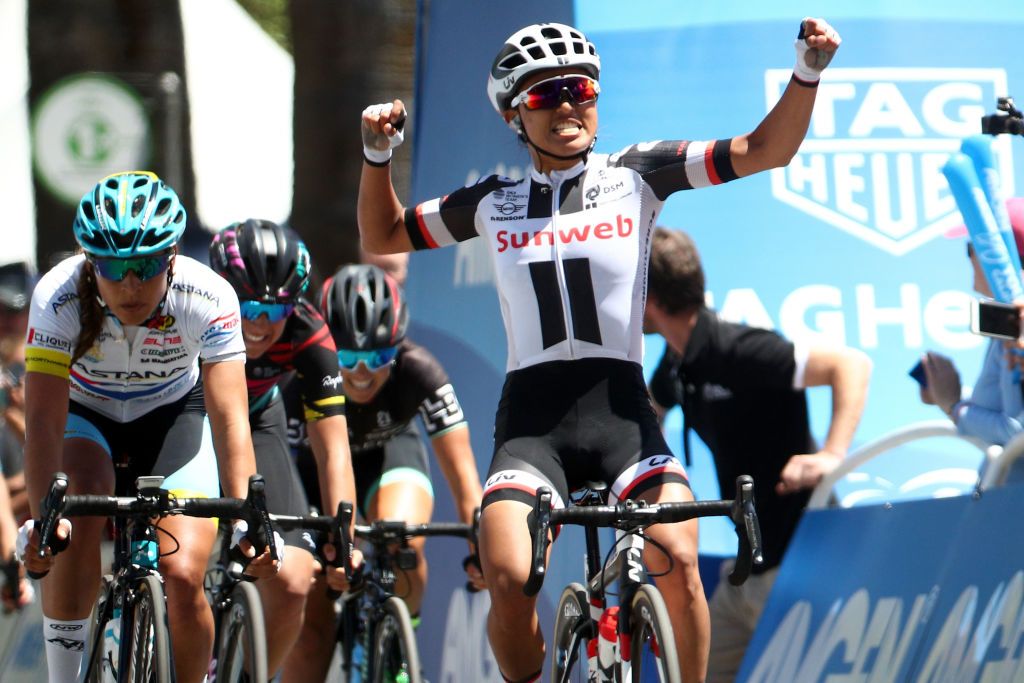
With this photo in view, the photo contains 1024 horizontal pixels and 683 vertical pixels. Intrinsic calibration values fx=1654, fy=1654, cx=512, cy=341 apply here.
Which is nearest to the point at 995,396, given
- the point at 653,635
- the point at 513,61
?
the point at 653,635

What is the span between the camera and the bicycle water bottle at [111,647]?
531cm

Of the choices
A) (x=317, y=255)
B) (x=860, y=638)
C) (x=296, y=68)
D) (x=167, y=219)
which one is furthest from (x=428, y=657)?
(x=296, y=68)

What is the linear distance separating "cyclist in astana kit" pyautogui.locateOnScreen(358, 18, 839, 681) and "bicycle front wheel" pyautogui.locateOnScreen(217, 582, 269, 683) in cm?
102

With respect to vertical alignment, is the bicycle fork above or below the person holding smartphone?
below

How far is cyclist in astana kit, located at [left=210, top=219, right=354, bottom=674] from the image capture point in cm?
661

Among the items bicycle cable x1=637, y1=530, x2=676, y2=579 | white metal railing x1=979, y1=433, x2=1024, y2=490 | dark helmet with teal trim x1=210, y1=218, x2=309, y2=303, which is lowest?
bicycle cable x1=637, y1=530, x2=676, y2=579

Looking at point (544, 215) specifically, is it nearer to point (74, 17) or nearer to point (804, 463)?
point (804, 463)

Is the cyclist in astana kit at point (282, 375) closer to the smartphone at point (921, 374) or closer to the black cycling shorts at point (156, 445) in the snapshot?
the black cycling shorts at point (156, 445)

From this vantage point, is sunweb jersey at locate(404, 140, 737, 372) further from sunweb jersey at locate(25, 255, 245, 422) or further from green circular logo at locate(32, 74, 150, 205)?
green circular logo at locate(32, 74, 150, 205)

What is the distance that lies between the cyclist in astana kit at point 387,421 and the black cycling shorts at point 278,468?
19.1 inches

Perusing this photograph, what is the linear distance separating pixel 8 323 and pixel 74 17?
17.7 ft

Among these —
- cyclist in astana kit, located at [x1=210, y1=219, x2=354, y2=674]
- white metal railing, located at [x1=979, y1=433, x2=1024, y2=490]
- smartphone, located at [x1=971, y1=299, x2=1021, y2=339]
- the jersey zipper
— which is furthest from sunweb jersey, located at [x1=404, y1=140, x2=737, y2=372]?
cyclist in astana kit, located at [x1=210, y1=219, x2=354, y2=674]

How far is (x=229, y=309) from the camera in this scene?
218 inches

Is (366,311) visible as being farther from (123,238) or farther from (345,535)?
(123,238)
